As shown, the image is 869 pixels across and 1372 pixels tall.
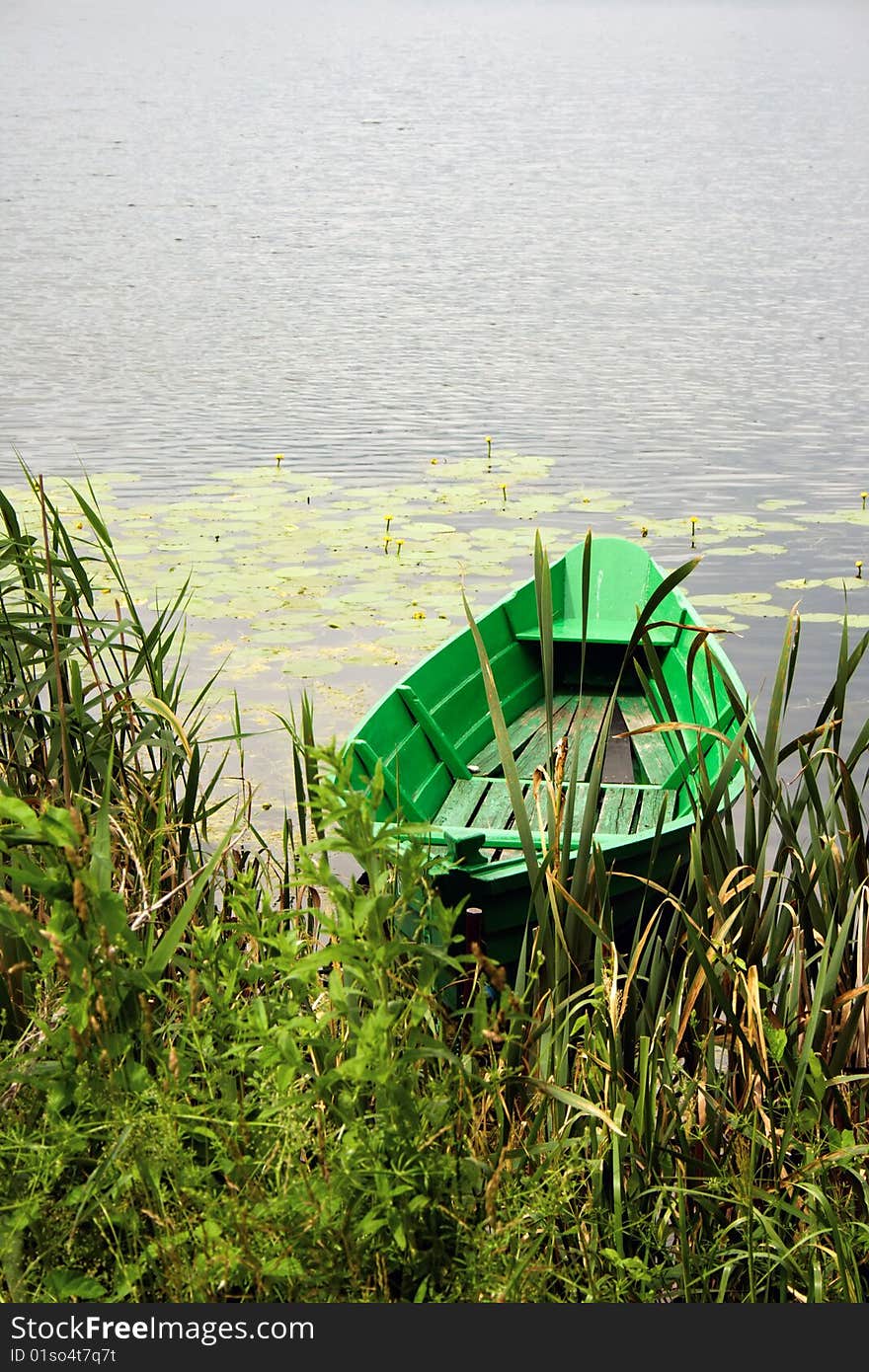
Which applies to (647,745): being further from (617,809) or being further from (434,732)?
(434,732)

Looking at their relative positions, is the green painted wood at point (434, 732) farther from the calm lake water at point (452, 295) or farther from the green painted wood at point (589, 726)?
the calm lake water at point (452, 295)

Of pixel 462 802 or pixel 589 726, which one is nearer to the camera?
pixel 462 802

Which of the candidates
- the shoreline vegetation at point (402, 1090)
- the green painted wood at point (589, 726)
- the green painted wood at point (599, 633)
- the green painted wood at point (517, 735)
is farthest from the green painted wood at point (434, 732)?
the shoreline vegetation at point (402, 1090)

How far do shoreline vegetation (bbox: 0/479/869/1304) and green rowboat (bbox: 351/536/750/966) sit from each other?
267 millimetres

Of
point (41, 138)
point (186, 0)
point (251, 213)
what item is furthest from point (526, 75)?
point (186, 0)

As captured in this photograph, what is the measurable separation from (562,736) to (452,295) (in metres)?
11.5

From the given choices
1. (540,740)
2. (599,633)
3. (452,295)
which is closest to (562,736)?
(540,740)

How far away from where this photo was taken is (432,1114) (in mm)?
1791

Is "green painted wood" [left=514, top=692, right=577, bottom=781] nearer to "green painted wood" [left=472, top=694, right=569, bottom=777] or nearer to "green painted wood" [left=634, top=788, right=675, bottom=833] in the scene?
"green painted wood" [left=472, top=694, right=569, bottom=777]

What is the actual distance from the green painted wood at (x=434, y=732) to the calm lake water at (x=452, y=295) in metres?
0.97

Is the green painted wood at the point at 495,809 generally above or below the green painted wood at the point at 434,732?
below

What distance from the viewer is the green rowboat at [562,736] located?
2766 mm

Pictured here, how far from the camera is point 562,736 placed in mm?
4137

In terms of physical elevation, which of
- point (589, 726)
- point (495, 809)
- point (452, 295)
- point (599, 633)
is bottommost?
point (495, 809)
